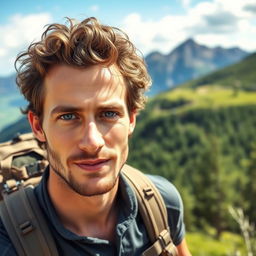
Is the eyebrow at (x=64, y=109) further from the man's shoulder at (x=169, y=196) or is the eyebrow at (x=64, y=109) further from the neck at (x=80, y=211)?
the man's shoulder at (x=169, y=196)

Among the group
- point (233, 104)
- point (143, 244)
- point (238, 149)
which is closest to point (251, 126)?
point (238, 149)

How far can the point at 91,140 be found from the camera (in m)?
2.76

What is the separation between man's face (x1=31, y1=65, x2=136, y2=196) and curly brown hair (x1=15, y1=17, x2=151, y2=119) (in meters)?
0.08

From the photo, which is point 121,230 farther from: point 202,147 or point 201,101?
point 201,101

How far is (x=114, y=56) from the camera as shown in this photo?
3.11 meters

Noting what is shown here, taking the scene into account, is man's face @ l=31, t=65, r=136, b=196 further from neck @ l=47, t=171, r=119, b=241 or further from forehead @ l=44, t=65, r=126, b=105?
neck @ l=47, t=171, r=119, b=241

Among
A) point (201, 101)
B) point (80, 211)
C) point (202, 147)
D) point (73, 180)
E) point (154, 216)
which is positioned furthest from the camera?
point (201, 101)

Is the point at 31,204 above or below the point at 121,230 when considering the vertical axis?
above

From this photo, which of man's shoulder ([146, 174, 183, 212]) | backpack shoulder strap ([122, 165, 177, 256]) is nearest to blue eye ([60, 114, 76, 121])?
backpack shoulder strap ([122, 165, 177, 256])

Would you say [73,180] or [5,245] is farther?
[73,180]

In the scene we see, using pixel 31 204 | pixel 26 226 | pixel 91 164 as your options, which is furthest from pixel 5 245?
pixel 91 164

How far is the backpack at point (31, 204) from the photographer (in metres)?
2.68

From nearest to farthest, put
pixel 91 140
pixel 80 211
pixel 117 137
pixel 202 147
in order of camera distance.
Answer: pixel 91 140 < pixel 117 137 < pixel 80 211 < pixel 202 147

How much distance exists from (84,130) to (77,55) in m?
0.59
